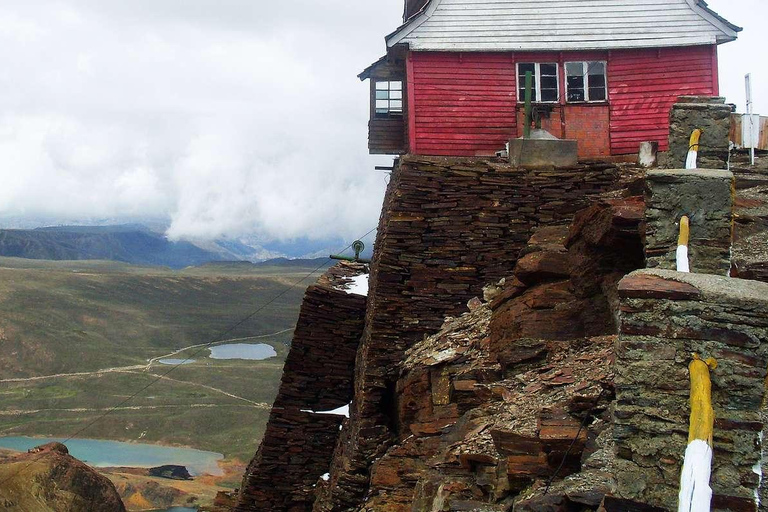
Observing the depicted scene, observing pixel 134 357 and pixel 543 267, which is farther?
pixel 134 357

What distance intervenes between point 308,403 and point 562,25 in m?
10.6

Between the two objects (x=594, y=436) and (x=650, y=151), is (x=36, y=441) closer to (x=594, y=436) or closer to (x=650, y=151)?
(x=650, y=151)

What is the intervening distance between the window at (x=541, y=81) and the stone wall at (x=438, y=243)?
4.05 metres

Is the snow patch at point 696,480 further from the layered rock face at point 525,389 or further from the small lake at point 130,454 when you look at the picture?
the small lake at point 130,454

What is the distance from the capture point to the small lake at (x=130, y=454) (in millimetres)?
31344

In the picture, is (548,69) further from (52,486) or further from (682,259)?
(52,486)

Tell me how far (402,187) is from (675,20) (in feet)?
28.8

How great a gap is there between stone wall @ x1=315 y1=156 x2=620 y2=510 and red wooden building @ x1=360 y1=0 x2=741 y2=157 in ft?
12.5

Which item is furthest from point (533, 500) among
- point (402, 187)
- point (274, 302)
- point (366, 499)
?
point (274, 302)

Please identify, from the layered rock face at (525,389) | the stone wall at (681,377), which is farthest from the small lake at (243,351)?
the stone wall at (681,377)

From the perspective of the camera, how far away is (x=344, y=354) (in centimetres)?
1814

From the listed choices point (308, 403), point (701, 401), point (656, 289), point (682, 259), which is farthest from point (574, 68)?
point (701, 401)

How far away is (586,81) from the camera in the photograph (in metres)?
20.0

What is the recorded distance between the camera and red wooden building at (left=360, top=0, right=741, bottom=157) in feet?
64.6
